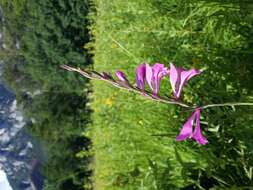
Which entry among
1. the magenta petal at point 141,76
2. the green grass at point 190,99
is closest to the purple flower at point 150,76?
the magenta petal at point 141,76

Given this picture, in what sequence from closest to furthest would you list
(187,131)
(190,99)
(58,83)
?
(187,131) < (190,99) < (58,83)

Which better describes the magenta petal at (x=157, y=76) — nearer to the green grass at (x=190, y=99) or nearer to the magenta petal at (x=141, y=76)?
the magenta petal at (x=141, y=76)

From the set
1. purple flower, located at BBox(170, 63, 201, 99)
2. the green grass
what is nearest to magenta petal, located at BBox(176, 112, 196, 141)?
purple flower, located at BBox(170, 63, 201, 99)

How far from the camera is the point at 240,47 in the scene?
1.57m

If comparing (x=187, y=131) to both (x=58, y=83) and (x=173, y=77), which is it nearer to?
(x=173, y=77)

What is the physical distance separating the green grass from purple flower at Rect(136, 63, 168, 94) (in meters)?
0.32

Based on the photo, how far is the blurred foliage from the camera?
8781mm

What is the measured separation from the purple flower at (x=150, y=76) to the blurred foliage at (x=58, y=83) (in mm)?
7933

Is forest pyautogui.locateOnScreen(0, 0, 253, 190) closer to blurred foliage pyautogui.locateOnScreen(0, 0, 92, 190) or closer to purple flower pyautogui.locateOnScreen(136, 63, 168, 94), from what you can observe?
purple flower pyautogui.locateOnScreen(136, 63, 168, 94)

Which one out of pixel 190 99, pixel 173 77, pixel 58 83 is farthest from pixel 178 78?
pixel 58 83

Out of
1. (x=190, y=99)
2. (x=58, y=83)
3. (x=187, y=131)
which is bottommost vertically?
(x=58, y=83)

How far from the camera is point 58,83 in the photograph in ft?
31.2

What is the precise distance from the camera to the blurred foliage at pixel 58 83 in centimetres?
878

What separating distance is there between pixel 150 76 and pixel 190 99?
42.4 inches
